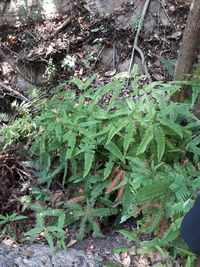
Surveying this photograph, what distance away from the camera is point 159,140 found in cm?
343

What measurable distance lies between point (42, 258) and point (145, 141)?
5.43 feet

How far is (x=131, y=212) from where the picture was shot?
11.2ft

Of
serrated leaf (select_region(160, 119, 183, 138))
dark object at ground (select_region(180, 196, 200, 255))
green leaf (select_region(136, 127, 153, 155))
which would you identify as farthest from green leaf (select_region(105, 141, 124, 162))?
dark object at ground (select_region(180, 196, 200, 255))

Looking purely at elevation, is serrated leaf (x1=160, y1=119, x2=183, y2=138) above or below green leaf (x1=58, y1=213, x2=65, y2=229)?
above

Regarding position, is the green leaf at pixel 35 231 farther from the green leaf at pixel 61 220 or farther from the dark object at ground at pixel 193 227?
the dark object at ground at pixel 193 227

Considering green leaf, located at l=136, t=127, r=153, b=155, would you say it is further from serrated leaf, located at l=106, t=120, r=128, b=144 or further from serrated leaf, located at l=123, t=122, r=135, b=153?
serrated leaf, located at l=106, t=120, r=128, b=144

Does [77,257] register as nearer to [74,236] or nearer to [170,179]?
[74,236]

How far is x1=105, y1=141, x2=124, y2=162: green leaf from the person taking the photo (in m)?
3.64

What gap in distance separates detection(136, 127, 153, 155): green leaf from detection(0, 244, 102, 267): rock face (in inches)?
49.4

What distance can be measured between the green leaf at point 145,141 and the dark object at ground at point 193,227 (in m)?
1.78

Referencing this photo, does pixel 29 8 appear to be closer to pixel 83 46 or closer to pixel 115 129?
pixel 83 46

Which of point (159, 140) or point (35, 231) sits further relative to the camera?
point (35, 231)

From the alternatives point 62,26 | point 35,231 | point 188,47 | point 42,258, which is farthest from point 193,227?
point 62,26

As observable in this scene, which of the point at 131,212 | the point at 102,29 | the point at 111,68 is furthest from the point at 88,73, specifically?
the point at 131,212
